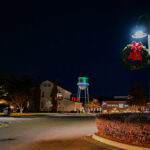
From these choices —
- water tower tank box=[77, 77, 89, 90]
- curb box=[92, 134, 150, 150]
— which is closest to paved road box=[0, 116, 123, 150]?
curb box=[92, 134, 150, 150]

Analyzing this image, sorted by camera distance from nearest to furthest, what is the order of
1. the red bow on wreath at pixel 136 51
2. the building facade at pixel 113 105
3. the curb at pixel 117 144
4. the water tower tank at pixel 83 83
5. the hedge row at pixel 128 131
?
the curb at pixel 117 144 < the hedge row at pixel 128 131 < the red bow on wreath at pixel 136 51 < the water tower tank at pixel 83 83 < the building facade at pixel 113 105

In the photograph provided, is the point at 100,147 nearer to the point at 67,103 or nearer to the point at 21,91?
the point at 21,91

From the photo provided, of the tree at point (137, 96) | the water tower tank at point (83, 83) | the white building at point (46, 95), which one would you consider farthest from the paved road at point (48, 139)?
the tree at point (137, 96)

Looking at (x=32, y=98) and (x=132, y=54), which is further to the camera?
(x=32, y=98)

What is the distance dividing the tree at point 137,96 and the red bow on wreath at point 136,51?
52358 millimetres

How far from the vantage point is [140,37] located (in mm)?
10516

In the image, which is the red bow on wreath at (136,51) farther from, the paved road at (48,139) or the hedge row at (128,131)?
the paved road at (48,139)

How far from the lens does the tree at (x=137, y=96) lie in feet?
199

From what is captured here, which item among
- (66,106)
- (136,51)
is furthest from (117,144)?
(66,106)

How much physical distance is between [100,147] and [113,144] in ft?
2.00

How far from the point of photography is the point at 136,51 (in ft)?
35.0

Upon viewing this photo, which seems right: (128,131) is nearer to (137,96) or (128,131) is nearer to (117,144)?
(117,144)

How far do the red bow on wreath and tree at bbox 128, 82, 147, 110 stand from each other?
52358 mm

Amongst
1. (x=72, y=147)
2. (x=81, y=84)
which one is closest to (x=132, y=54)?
(x=72, y=147)
